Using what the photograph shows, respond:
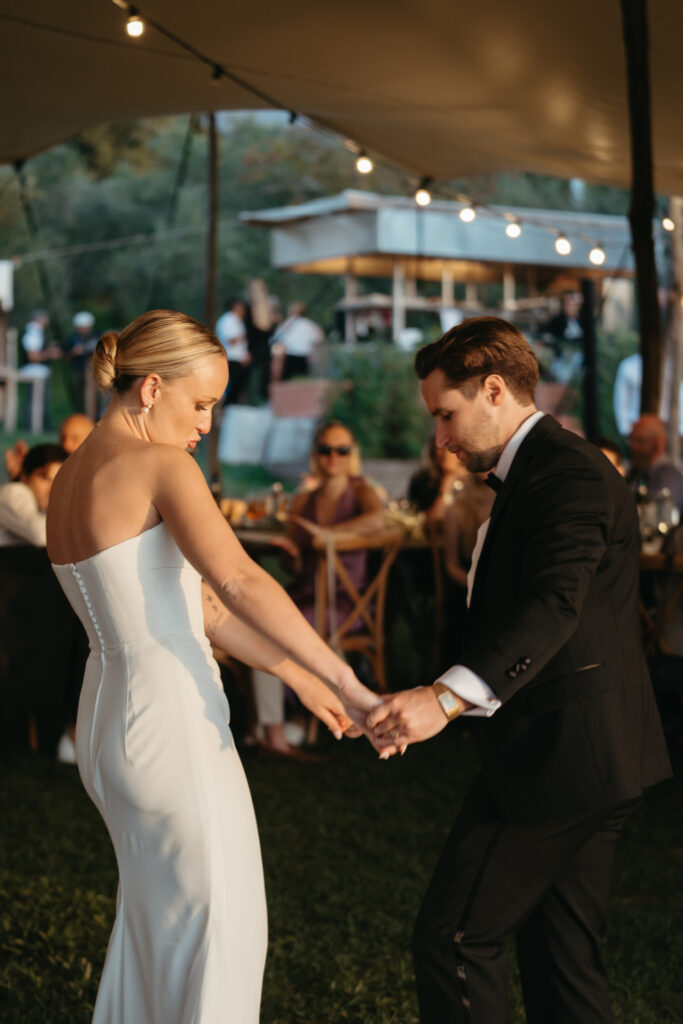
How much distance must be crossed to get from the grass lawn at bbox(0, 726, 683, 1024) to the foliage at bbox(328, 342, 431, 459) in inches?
459

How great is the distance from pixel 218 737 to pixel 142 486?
518 mm

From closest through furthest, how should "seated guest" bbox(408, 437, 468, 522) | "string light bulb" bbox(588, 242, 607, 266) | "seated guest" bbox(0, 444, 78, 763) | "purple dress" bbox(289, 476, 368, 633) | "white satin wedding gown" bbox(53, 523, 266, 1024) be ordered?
"white satin wedding gown" bbox(53, 523, 266, 1024) → "seated guest" bbox(0, 444, 78, 763) → "purple dress" bbox(289, 476, 368, 633) → "seated guest" bbox(408, 437, 468, 522) → "string light bulb" bbox(588, 242, 607, 266)

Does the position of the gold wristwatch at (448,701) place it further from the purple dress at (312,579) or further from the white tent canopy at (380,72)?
the white tent canopy at (380,72)

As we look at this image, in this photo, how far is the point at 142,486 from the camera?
225cm

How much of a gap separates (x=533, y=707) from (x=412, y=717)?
0.24m

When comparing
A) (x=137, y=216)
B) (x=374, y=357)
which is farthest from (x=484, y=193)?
(x=374, y=357)

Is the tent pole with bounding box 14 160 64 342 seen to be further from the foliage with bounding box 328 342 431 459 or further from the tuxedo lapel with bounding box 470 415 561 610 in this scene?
the tuxedo lapel with bounding box 470 415 561 610

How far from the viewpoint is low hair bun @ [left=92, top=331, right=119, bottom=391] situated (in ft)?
7.89

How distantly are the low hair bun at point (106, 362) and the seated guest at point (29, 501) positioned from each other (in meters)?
3.53

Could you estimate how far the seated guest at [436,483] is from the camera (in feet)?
24.8

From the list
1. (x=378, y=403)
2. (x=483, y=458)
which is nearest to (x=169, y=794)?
(x=483, y=458)

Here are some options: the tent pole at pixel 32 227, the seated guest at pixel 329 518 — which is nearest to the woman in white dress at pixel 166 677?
the seated guest at pixel 329 518

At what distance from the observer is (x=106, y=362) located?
2.41m

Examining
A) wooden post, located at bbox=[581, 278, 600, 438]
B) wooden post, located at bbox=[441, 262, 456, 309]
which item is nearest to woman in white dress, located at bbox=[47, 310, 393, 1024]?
wooden post, located at bbox=[581, 278, 600, 438]
